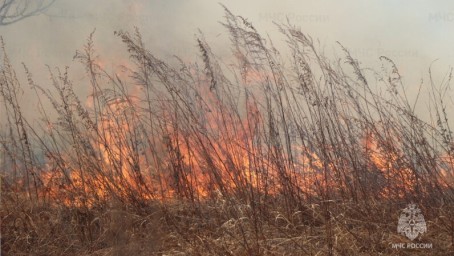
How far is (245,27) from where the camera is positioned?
3260 mm

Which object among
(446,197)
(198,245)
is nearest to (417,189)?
(446,197)

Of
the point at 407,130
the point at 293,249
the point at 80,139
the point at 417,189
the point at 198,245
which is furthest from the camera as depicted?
the point at 80,139

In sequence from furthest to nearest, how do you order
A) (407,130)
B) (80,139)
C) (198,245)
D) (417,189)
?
(80,139)
(407,130)
(417,189)
(198,245)

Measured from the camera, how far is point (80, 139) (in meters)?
3.45

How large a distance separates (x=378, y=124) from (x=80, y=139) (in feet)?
6.69

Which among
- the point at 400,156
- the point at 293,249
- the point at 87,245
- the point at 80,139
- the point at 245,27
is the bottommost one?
the point at 293,249

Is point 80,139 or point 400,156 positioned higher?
point 80,139

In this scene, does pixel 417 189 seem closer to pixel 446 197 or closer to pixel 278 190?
pixel 446 197

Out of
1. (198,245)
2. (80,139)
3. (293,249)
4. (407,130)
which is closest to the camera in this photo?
(293,249)

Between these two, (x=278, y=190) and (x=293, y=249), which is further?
(x=278, y=190)

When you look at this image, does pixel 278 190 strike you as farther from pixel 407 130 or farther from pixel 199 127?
pixel 407 130

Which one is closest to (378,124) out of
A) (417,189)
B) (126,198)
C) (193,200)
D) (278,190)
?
(417,189)

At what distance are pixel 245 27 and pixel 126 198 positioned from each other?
1.43 meters

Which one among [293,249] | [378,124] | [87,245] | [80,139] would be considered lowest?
[293,249]
